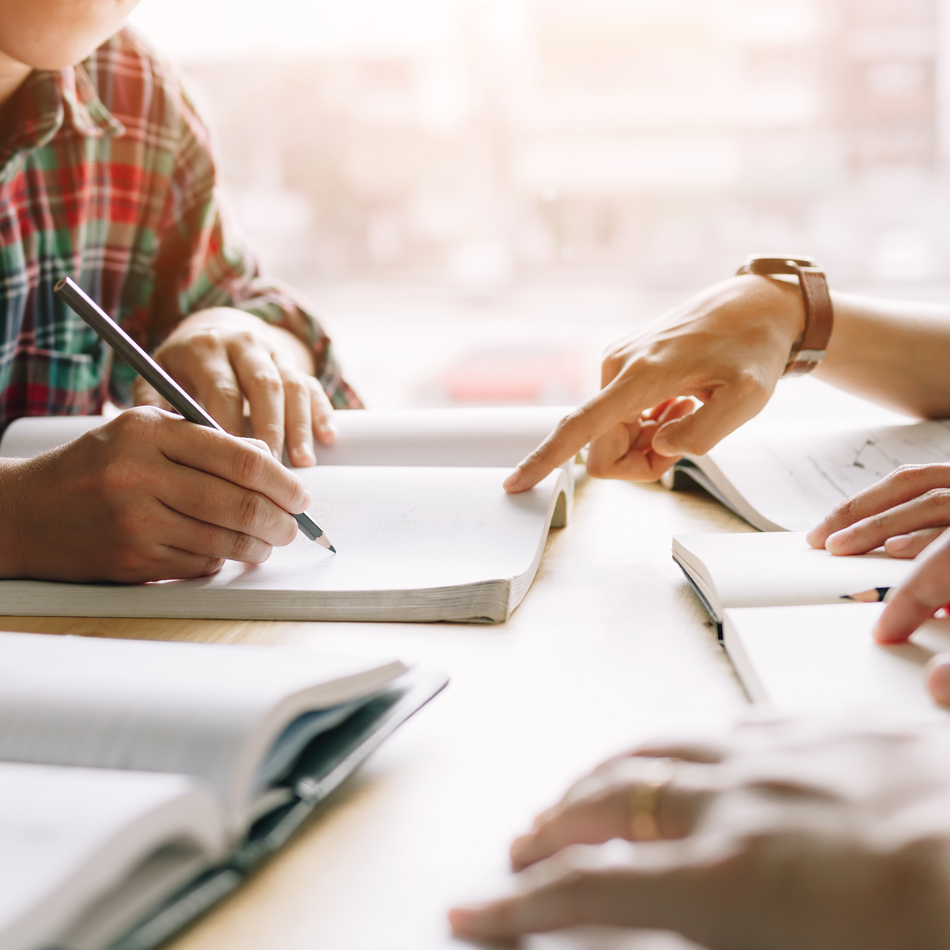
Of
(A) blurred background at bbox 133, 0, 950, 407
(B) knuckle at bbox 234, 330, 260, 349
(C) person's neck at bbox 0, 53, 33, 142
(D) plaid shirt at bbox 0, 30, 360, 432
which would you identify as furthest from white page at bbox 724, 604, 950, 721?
(A) blurred background at bbox 133, 0, 950, 407

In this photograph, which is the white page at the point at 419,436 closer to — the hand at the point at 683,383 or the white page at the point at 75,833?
the hand at the point at 683,383

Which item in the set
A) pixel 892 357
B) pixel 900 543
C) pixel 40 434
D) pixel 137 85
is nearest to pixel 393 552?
pixel 900 543

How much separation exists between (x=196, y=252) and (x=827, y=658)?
A: 104cm

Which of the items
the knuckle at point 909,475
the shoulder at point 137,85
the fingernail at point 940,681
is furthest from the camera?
the shoulder at point 137,85

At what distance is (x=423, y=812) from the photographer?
372 millimetres

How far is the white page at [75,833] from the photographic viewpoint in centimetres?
25

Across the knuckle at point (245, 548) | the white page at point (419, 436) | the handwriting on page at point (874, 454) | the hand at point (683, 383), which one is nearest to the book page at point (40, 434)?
the white page at point (419, 436)

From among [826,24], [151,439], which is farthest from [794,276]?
[826,24]

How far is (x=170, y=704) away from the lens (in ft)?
1.12

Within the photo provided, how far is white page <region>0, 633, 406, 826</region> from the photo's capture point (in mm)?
323

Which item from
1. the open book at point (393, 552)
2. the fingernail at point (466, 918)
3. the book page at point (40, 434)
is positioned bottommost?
the open book at point (393, 552)

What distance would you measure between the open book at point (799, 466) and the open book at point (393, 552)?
15 cm

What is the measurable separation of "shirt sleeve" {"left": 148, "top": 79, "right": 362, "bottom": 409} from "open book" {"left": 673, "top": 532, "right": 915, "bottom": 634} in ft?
2.39

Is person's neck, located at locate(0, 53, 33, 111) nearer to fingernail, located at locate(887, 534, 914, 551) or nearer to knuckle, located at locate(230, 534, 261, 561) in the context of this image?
knuckle, located at locate(230, 534, 261, 561)
